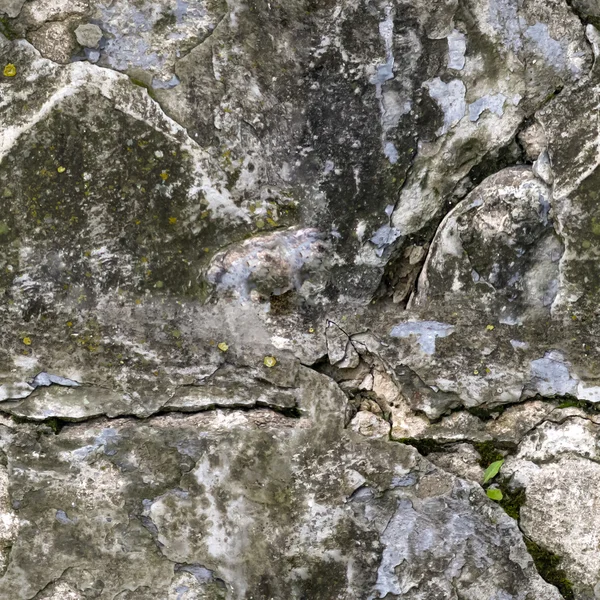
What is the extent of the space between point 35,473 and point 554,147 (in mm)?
2423

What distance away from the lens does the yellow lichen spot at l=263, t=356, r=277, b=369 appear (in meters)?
2.42

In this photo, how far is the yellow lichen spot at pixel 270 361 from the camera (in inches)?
95.3

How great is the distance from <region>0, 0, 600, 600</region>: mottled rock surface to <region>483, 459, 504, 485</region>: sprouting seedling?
0.01m

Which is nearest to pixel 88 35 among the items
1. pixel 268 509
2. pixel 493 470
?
pixel 268 509

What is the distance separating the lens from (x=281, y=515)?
240cm

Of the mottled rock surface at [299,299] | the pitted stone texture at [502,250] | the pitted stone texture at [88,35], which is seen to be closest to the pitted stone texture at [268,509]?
the mottled rock surface at [299,299]

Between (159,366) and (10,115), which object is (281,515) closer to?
(159,366)

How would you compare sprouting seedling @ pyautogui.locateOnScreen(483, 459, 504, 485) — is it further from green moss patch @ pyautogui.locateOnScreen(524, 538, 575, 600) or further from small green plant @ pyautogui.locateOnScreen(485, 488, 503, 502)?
green moss patch @ pyautogui.locateOnScreen(524, 538, 575, 600)

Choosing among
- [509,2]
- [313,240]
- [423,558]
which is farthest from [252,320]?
[509,2]

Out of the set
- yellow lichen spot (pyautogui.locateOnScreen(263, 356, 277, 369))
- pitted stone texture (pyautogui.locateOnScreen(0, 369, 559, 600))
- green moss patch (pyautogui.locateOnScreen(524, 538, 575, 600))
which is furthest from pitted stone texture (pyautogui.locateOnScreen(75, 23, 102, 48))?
green moss patch (pyautogui.locateOnScreen(524, 538, 575, 600))

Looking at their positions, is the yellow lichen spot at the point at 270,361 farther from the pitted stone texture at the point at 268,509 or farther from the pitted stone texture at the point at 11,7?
the pitted stone texture at the point at 11,7

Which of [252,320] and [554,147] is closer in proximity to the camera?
[554,147]

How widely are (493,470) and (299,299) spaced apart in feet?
3.43

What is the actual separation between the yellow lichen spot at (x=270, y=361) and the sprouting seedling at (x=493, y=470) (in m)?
0.97
